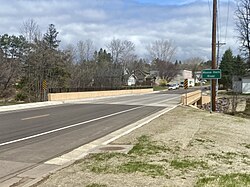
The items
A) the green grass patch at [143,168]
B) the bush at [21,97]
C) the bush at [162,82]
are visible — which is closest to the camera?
the green grass patch at [143,168]

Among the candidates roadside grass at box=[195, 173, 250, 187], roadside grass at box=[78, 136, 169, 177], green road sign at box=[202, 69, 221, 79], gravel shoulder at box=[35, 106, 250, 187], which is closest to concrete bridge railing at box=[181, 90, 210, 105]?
green road sign at box=[202, 69, 221, 79]

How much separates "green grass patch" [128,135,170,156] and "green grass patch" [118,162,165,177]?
125 centimetres

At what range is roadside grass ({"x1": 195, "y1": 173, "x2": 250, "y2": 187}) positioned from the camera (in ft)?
20.6

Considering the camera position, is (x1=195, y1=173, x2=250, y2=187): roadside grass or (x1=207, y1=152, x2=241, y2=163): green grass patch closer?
(x1=195, y1=173, x2=250, y2=187): roadside grass

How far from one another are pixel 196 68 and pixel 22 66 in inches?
5580

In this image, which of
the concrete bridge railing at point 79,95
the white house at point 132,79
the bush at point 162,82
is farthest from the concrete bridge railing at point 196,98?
the bush at point 162,82

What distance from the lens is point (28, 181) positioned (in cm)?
689

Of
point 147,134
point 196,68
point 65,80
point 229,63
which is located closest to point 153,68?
point 196,68

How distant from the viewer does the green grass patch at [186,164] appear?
7.75 metres

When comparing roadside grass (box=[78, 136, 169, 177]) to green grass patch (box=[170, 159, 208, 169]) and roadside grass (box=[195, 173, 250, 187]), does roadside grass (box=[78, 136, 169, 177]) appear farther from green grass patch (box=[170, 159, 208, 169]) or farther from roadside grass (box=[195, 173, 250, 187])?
roadside grass (box=[195, 173, 250, 187])

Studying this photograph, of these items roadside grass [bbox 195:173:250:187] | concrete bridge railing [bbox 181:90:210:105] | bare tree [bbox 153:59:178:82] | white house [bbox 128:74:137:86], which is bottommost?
concrete bridge railing [bbox 181:90:210:105]

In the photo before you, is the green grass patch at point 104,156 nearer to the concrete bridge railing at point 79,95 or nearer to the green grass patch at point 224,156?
the green grass patch at point 224,156

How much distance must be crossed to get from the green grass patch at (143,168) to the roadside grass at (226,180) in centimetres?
87

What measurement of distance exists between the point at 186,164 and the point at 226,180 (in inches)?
58.2
